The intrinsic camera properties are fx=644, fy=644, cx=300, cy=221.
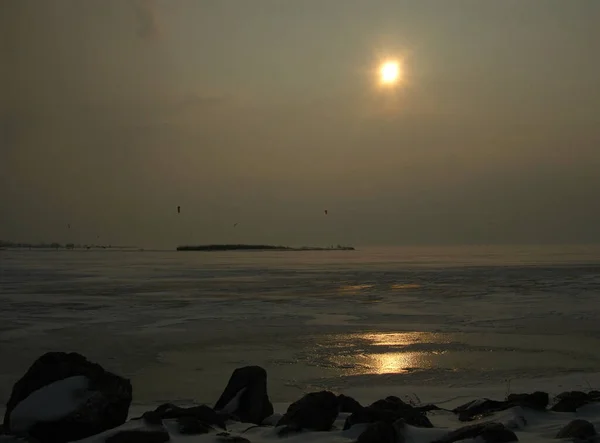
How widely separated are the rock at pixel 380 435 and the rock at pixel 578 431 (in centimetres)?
143

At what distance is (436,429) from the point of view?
591 centimetres

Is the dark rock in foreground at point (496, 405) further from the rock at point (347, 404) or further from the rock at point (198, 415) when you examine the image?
the rock at point (198, 415)

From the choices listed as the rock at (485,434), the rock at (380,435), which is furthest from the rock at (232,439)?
the rock at (485,434)

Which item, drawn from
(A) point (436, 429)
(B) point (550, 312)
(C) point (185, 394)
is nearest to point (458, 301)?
(B) point (550, 312)

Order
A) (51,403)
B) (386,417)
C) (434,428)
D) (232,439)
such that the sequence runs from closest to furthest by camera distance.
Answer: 1. (232,439)
2. (51,403)
3. (434,428)
4. (386,417)

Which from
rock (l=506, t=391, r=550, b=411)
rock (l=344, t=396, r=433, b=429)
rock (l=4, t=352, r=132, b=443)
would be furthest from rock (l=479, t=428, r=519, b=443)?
rock (l=4, t=352, r=132, b=443)

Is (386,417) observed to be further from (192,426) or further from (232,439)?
(192,426)

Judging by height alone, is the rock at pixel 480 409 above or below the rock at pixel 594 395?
below

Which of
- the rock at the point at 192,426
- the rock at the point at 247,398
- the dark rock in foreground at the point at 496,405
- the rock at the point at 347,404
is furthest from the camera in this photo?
the rock at the point at 247,398

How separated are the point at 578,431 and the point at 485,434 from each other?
85 cm

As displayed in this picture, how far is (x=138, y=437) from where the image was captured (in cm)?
523

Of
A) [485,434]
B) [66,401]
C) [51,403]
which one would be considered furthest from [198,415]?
[485,434]

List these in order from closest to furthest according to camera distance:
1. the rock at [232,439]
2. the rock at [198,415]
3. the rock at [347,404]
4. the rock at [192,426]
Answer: the rock at [232,439] → the rock at [192,426] → the rock at [198,415] → the rock at [347,404]

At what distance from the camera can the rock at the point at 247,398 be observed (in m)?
7.13
